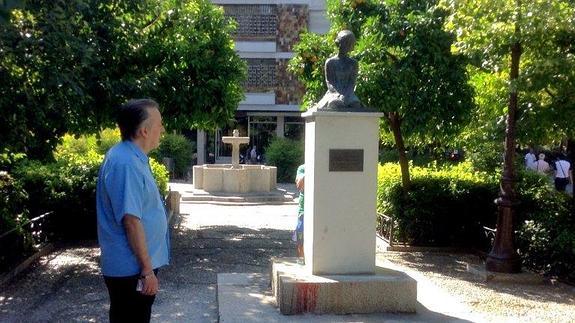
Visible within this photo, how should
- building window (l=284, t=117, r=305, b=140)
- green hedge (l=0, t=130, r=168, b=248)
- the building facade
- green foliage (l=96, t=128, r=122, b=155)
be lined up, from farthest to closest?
1. building window (l=284, t=117, r=305, b=140)
2. the building facade
3. green foliage (l=96, t=128, r=122, b=155)
4. green hedge (l=0, t=130, r=168, b=248)

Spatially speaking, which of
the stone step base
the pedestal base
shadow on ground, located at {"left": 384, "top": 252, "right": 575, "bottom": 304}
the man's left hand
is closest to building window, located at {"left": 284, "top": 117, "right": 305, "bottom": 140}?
the stone step base

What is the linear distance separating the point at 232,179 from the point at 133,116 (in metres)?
18.2

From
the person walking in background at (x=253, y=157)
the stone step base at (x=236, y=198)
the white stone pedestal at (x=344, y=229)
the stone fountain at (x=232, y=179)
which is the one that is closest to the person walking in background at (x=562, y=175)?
the stone step base at (x=236, y=198)

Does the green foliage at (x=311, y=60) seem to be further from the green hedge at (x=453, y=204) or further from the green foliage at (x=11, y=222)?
the green foliage at (x=11, y=222)

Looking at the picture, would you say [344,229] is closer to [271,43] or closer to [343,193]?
[343,193]

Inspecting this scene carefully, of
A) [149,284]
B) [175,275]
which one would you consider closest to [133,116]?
[149,284]

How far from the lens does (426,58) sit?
11.1m

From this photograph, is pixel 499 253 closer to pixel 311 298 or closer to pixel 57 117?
pixel 311 298

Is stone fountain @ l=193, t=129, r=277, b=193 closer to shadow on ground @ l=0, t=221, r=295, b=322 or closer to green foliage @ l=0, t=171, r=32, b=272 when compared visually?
shadow on ground @ l=0, t=221, r=295, b=322

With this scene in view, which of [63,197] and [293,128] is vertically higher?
[293,128]

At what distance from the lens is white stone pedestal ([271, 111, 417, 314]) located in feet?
23.1

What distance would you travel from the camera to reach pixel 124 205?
153 inches

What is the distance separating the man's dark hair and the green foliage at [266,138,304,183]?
26659 mm

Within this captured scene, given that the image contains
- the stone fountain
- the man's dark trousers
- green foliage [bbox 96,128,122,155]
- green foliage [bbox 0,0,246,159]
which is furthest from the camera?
green foliage [bbox 96,128,122,155]
